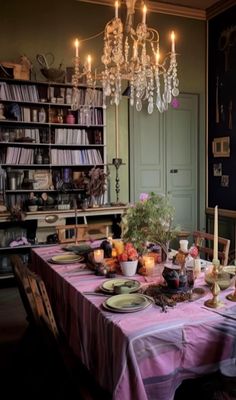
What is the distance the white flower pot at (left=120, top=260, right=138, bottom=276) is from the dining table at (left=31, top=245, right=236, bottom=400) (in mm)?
321

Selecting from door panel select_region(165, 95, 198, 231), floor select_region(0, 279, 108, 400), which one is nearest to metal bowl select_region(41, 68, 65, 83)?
door panel select_region(165, 95, 198, 231)

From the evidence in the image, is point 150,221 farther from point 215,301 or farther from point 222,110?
point 222,110

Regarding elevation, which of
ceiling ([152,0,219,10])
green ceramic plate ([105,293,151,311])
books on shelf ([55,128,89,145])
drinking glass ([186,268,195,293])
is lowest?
green ceramic plate ([105,293,151,311])

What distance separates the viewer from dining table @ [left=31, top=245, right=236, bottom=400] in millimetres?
1347

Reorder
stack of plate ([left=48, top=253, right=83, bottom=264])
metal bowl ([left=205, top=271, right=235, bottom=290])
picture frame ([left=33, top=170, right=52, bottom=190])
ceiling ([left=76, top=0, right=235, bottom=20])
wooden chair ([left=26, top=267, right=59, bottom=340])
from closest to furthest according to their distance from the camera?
wooden chair ([left=26, top=267, right=59, bottom=340]) < metal bowl ([left=205, top=271, right=235, bottom=290]) < stack of plate ([left=48, top=253, right=83, bottom=264]) < picture frame ([left=33, top=170, right=52, bottom=190]) < ceiling ([left=76, top=0, right=235, bottom=20])

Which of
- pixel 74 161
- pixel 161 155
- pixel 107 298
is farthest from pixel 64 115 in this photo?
pixel 107 298

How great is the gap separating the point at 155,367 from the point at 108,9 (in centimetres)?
474

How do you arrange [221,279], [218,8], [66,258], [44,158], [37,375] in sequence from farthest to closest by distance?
[218,8]
[44,158]
[66,258]
[37,375]
[221,279]

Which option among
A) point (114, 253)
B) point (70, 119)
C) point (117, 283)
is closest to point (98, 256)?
point (114, 253)

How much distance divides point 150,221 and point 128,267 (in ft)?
0.99

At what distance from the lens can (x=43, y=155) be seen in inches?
182

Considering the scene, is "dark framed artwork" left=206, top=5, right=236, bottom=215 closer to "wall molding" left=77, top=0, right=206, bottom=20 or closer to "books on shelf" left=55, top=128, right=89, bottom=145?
"wall molding" left=77, top=0, right=206, bottom=20

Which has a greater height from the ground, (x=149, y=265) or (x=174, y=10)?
(x=174, y=10)

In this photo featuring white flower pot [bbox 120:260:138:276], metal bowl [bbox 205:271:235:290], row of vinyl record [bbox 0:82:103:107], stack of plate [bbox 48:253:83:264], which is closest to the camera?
metal bowl [bbox 205:271:235:290]
